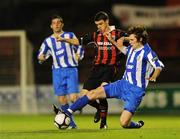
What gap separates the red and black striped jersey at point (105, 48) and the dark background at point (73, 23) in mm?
8912

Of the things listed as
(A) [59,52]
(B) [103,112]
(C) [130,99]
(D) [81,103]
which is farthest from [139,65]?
(A) [59,52]

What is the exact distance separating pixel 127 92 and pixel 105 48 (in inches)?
36.6

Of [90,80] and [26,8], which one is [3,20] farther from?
[90,80]

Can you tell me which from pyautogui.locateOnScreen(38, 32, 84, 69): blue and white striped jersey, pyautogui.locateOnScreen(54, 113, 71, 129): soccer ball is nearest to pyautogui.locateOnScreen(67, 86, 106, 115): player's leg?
pyautogui.locateOnScreen(54, 113, 71, 129): soccer ball

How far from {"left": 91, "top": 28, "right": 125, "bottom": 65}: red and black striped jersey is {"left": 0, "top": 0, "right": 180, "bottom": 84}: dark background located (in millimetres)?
8912

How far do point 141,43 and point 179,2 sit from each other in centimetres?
1214

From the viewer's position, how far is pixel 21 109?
20062mm

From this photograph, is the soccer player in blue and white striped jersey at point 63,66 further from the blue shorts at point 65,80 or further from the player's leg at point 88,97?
the player's leg at point 88,97

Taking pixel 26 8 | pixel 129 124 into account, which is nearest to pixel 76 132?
pixel 129 124

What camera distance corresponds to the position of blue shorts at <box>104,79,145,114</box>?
11797 mm

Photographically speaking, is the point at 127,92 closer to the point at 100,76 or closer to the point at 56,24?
the point at 100,76

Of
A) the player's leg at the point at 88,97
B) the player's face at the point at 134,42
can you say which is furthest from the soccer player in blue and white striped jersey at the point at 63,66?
Answer: the player's face at the point at 134,42

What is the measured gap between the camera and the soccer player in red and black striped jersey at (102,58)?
12305 millimetres

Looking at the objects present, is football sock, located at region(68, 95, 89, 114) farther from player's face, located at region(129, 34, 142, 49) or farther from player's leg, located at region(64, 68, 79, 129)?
player's leg, located at region(64, 68, 79, 129)
